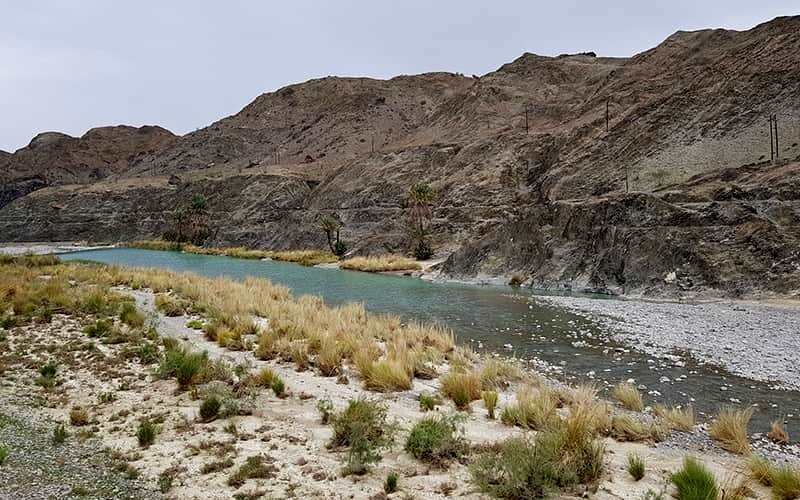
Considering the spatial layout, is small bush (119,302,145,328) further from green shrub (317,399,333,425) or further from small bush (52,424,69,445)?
green shrub (317,399,333,425)

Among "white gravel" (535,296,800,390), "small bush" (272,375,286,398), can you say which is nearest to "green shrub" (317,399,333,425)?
"small bush" (272,375,286,398)

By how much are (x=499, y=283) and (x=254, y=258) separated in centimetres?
4188

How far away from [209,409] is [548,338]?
1225 cm

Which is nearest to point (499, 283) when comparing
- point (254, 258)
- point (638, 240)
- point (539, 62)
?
point (638, 240)

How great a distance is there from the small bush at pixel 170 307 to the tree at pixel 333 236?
142 feet

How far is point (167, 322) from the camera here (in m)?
16.8

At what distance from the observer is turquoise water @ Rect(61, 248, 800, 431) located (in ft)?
35.9

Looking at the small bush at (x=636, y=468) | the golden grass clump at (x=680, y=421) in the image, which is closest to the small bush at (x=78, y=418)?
the small bush at (x=636, y=468)

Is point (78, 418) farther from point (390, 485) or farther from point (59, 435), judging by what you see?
point (390, 485)

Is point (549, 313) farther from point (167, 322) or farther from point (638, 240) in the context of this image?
point (167, 322)

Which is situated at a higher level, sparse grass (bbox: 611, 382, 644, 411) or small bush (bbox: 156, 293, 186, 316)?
small bush (bbox: 156, 293, 186, 316)

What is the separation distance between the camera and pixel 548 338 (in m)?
17.6

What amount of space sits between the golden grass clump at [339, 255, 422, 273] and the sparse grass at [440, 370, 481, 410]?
126 feet

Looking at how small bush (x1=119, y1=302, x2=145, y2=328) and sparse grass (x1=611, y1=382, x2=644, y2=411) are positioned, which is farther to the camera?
small bush (x1=119, y1=302, x2=145, y2=328)
